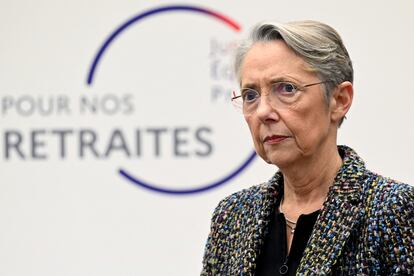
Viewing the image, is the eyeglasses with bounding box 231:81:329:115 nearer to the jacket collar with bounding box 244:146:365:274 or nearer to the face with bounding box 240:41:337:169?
the face with bounding box 240:41:337:169

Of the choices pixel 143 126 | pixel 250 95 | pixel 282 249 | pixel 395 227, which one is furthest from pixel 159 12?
pixel 395 227

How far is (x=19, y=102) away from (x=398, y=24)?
1474 millimetres

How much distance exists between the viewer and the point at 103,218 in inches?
133

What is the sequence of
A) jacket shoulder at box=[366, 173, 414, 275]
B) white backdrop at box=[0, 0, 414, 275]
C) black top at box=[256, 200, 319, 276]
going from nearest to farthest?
jacket shoulder at box=[366, 173, 414, 275]
black top at box=[256, 200, 319, 276]
white backdrop at box=[0, 0, 414, 275]

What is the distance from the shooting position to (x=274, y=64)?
1.68 m

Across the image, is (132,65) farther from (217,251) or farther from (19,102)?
(217,251)

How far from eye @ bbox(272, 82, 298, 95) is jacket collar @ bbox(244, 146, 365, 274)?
17 centimetres

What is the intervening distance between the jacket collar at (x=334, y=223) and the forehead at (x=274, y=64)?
0.65ft

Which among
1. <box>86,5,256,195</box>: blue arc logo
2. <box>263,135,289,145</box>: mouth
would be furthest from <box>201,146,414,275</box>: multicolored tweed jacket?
<box>86,5,256,195</box>: blue arc logo

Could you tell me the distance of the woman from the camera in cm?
157

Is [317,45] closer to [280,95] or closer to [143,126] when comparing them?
[280,95]

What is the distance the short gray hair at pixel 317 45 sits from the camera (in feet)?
5.44

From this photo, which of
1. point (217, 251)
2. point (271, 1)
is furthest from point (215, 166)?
point (217, 251)

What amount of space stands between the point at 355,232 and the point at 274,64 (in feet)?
1.16
